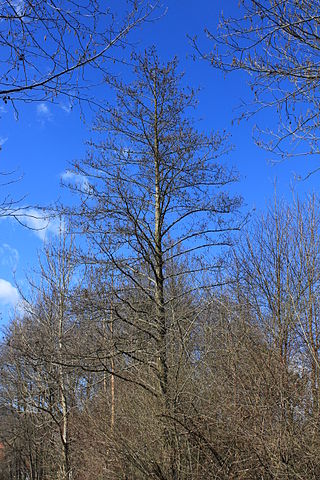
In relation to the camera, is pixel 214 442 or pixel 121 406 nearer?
pixel 214 442

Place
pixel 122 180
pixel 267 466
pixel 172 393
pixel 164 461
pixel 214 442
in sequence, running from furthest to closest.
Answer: pixel 122 180 → pixel 172 393 → pixel 164 461 → pixel 214 442 → pixel 267 466

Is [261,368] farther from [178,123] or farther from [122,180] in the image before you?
[178,123]

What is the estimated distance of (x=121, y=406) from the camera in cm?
905

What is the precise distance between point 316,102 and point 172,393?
4.88m

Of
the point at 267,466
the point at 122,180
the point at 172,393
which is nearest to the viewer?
the point at 267,466

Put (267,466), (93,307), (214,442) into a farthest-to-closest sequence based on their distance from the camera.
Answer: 1. (93,307)
2. (214,442)
3. (267,466)

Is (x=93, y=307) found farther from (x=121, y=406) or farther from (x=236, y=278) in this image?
(x=236, y=278)

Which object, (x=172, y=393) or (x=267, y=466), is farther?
(x=172, y=393)

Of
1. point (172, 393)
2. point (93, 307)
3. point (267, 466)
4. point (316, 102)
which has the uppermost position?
point (316, 102)

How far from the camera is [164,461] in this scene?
22.7 ft

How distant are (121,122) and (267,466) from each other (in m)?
6.53

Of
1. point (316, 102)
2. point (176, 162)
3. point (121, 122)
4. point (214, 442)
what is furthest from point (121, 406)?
point (316, 102)

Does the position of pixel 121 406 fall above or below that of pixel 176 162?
below

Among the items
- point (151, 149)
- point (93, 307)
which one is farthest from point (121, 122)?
point (93, 307)
